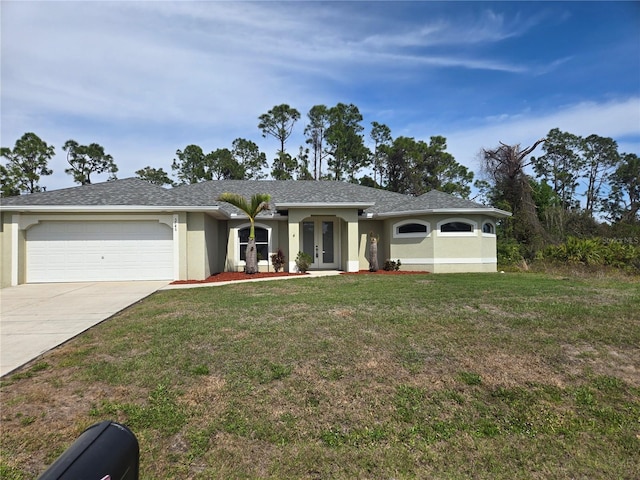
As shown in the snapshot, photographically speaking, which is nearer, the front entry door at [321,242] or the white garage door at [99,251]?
the white garage door at [99,251]

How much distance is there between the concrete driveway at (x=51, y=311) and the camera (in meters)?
5.25

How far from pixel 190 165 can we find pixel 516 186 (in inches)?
1314

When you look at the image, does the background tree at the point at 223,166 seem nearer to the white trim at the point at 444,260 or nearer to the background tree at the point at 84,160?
the background tree at the point at 84,160

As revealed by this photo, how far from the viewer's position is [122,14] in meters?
8.23

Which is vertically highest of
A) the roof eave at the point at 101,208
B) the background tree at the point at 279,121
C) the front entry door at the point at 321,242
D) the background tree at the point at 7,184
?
the background tree at the point at 279,121

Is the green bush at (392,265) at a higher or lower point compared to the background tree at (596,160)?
lower

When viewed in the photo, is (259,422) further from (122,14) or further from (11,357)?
(122,14)

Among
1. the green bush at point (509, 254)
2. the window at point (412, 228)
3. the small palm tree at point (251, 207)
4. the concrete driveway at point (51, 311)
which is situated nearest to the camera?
the concrete driveway at point (51, 311)

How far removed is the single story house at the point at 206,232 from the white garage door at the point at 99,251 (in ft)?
0.12

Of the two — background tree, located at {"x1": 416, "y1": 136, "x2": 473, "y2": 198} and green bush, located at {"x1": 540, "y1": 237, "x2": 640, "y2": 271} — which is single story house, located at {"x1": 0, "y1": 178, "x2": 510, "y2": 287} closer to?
green bush, located at {"x1": 540, "y1": 237, "x2": 640, "y2": 271}

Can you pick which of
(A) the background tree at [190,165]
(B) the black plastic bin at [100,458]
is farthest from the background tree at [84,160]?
(B) the black plastic bin at [100,458]

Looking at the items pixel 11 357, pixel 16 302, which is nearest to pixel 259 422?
pixel 11 357

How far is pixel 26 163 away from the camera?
1309 inches

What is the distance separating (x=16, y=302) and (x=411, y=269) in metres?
14.2
